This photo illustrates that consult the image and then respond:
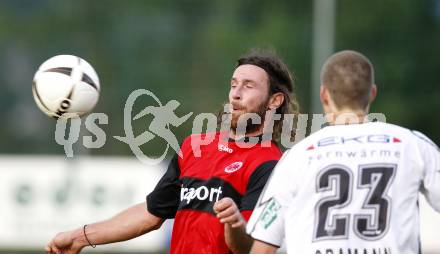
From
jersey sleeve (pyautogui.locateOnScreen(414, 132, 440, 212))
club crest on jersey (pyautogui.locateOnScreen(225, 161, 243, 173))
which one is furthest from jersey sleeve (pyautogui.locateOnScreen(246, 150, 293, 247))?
club crest on jersey (pyautogui.locateOnScreen(225, 161, 243, 173))

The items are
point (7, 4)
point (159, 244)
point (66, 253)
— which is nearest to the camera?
point (66, 253)

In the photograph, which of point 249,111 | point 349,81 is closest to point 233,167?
point 249,111

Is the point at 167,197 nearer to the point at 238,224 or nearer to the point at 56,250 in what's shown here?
the point at 56,250

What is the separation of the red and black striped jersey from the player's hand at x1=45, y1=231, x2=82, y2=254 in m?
0.53

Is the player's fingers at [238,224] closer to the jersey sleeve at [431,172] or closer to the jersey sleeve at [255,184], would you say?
the jersey sleeve at [255,184]

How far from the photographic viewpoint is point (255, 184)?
5.39m

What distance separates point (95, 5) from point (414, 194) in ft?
99.9

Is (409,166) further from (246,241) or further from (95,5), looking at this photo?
(95,5)

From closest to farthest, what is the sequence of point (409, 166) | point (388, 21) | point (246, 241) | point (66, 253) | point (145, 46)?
1. point (409, 166)
2. point (246, 241)
3. point (66, 253)
4. point (388, 21)
5. point (145, 46)

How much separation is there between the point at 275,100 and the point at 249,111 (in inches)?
8.2

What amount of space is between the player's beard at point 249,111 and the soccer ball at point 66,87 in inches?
47.5

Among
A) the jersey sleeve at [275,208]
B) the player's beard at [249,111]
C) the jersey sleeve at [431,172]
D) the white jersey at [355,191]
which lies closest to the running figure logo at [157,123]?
the player's beard at [249,111]

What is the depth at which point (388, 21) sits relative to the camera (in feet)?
97.3

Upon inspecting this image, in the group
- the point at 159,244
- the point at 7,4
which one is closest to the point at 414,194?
the point at 159,244
